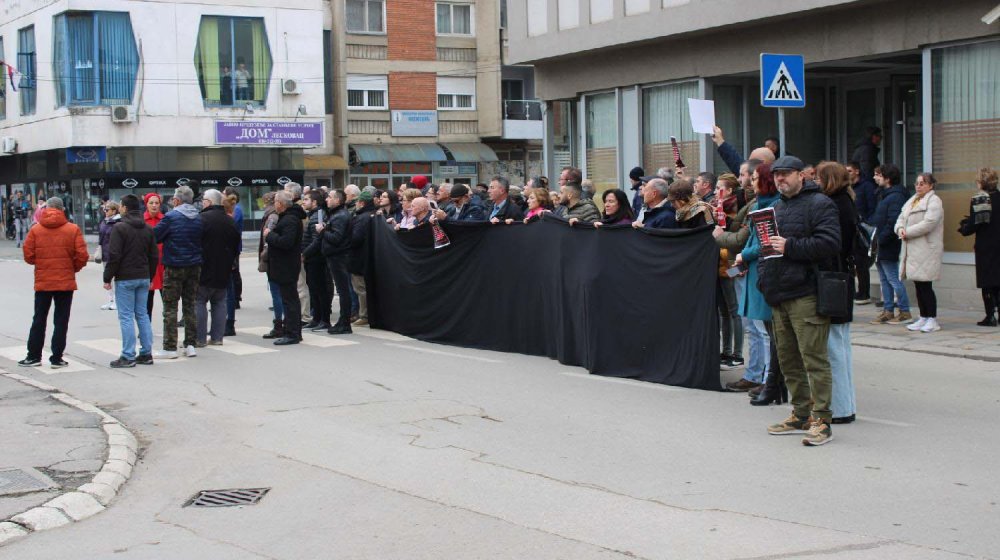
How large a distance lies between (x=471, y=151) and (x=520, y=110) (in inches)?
124

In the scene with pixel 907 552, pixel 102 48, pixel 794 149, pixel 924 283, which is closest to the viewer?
pixel 907 552

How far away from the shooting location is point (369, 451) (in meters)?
8.50

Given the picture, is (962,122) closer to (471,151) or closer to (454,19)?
(471,151)

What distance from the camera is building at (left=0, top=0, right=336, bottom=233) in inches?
1786

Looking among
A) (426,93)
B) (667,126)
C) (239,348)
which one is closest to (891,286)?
(667,126)

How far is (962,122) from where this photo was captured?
16.0 metres

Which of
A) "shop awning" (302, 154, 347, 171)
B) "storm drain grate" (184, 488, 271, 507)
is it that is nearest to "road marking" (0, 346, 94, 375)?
"storm drain grate" (184, 488, 271, 507)

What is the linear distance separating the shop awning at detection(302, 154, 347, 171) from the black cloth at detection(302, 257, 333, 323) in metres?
35.8

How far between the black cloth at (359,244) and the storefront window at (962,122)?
311 inches

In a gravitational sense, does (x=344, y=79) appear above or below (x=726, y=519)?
above

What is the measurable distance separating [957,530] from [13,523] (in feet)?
16.8

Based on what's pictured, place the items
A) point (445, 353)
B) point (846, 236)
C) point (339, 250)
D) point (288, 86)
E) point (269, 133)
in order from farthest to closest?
point (288, 86) < point (269, 133) < point (339, 250) < point (445, 353) < point (846, 236)

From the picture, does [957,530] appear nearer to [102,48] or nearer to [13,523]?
[13,523]

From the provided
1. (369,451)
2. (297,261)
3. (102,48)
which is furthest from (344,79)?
(369,451)
